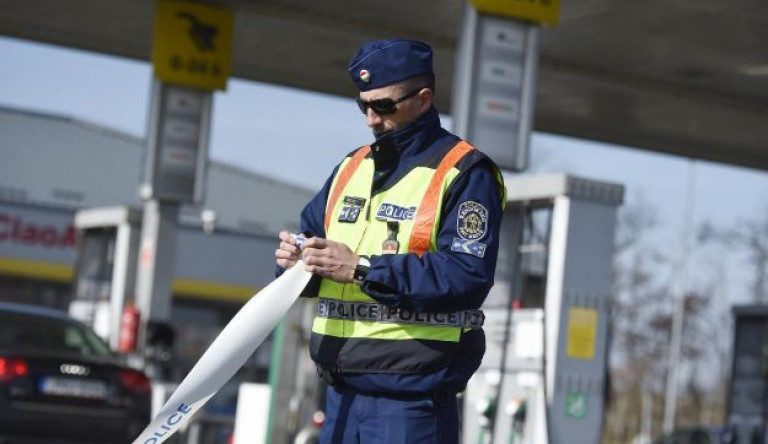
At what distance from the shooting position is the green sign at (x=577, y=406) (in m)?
10.5

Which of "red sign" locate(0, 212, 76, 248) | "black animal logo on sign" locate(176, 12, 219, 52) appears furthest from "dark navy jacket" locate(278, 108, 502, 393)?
A: "red sign" locate(0, 212, 76, 248)

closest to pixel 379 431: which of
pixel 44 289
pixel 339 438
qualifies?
pixel 339 438

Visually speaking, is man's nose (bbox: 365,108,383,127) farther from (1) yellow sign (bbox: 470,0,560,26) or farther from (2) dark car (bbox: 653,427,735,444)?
(2) dark car (bbox: 653,427,735,444)

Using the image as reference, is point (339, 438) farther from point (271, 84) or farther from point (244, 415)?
point (271, 84)

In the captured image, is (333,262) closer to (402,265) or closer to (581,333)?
(402,265)

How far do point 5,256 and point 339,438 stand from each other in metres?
44.6

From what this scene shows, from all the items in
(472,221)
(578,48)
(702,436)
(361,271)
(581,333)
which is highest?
(578,48)

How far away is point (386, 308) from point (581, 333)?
5911 millimetres

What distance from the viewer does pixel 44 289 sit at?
47.6m

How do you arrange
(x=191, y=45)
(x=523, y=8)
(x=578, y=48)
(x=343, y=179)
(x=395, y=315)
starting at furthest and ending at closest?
1. (x=578, y=48)
2. (x=191, y=45)
3. (x=523, y=8)
4. (x=343, y=179)
5. (x=395, y=315)

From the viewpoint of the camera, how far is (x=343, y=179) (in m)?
4.96

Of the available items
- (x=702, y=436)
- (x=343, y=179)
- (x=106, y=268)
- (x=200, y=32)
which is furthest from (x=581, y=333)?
(x=702, y=436)

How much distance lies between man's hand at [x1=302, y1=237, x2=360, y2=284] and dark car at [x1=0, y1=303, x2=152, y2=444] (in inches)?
364

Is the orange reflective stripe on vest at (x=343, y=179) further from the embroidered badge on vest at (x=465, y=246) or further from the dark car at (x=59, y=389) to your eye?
the dark car at (x=59, y=389)
